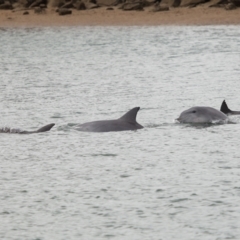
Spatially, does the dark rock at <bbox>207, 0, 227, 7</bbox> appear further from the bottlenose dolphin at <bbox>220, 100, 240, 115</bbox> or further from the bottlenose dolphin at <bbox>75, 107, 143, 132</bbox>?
the bottlenose dolphin at <bbox>75, 107, 143, 132</bbox>

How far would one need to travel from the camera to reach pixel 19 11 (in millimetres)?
43406

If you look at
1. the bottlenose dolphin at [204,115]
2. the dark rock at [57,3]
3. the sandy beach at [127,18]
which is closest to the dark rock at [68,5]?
the sandy beach at [127,18]

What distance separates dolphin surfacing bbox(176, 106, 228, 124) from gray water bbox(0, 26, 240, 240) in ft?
0.70

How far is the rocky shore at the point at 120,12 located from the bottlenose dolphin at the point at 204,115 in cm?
2412

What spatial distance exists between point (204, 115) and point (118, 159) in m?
2.87

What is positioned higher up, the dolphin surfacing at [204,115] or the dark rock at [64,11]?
the dolphin surfacing at [204,115]

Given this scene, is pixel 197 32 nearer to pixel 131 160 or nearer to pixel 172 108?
pixel 172 108

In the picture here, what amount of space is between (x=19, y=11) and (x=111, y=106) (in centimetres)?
2502

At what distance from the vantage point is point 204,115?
1619cm

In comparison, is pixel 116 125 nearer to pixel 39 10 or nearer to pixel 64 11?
pixel 64 11

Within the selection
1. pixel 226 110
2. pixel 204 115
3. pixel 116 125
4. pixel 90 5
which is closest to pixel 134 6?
pixel 90 5

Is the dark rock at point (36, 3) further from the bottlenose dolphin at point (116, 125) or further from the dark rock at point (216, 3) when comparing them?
the bottlenose dolphin at point (116, 125)

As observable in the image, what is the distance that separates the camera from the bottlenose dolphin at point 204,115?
53.1ft

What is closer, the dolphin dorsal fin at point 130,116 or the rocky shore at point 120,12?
the dolphin dorsal fin at point 130,116
